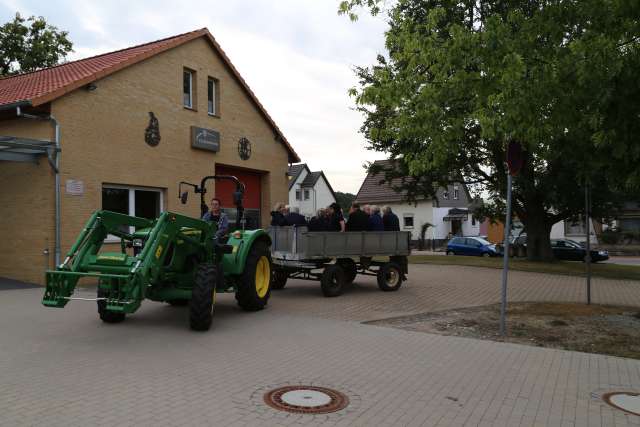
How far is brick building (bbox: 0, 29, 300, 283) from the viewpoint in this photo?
1218 centimetres

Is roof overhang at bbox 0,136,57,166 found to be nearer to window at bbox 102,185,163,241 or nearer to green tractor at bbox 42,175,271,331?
window at bbox 102,185,163,241

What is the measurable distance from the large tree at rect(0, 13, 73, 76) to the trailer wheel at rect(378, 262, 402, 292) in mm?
23646

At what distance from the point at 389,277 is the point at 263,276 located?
3868 mm

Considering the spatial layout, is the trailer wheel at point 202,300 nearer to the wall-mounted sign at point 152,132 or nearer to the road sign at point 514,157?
the road sign at point 514,157

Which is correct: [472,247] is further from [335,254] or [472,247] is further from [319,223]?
[335,254]

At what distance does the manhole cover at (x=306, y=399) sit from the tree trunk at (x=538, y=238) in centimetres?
2203

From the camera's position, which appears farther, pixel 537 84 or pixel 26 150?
pixel 26 150

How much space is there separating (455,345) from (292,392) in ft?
9.20

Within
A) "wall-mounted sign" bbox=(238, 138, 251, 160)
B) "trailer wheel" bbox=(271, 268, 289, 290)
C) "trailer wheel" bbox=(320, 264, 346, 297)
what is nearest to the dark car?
"wall-mounted sign" bbox=(238, 138, 251, 160)

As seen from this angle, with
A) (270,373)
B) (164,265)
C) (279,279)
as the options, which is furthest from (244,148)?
(270,373)

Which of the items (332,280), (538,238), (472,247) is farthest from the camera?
(472,247)

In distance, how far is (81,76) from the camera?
13.1 metres

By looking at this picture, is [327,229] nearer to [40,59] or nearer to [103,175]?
[103,175]

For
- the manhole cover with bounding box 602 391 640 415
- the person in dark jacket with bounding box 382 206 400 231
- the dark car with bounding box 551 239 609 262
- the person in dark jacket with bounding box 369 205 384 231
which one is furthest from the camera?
the dark car with bounding box 551 239 609 262
